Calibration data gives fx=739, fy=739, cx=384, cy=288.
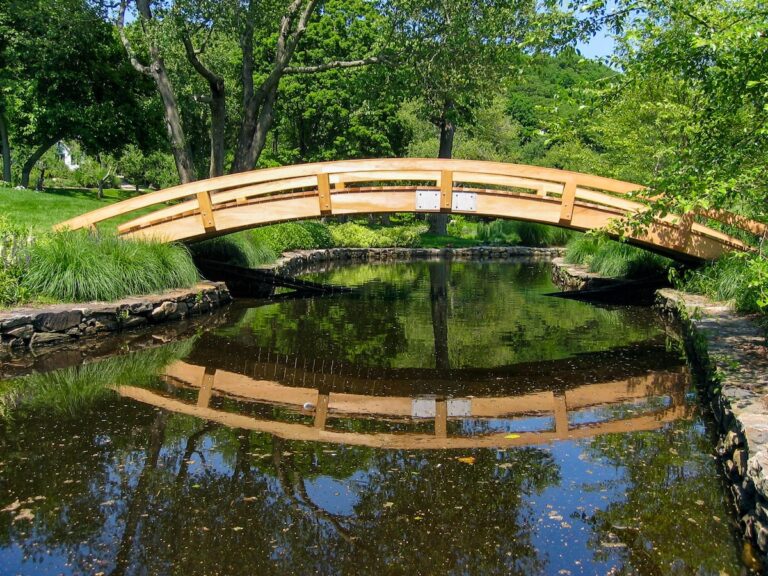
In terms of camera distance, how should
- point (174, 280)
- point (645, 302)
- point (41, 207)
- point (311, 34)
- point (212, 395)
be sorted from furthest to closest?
point (311, 34), point (41, 207), point (645, 302), point (174, 280), point (212, 395)

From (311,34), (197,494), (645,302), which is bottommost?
(645,302)

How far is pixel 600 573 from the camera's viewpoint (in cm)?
402

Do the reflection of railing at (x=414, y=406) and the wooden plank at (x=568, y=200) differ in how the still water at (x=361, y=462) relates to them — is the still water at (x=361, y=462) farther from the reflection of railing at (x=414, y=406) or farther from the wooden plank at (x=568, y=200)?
the wooden plank at (x=568, y=200)

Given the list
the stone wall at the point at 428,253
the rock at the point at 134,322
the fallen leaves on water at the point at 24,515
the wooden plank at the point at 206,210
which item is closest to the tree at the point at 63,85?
the stone wall at the point at 428,253

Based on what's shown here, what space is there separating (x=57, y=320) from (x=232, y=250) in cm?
723

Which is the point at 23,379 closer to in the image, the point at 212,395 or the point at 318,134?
the point at 212,395

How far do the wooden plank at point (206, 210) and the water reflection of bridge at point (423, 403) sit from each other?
437 centimetres

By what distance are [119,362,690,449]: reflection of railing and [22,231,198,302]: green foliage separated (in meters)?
2.91

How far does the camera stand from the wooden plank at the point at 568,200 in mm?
11859

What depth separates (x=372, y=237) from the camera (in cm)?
3028

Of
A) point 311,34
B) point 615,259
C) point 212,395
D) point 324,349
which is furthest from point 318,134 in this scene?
point 212,395

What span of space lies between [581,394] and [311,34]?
26540mm

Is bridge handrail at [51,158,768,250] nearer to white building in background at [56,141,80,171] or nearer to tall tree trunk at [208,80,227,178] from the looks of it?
tall tree trunk at [208,80,227,178]

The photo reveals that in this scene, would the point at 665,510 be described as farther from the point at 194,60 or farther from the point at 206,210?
the point at 194,60
